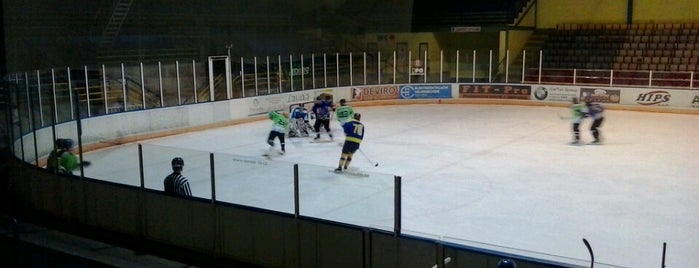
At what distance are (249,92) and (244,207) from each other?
1369 cm

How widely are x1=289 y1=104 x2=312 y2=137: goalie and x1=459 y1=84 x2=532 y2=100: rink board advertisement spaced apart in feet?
33.9

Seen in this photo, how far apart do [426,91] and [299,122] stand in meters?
10.1

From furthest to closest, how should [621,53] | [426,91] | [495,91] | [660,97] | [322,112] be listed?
[621,53] → [426,91] → [495,91] → [660,97] → [322,112]

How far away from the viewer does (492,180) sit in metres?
11.6

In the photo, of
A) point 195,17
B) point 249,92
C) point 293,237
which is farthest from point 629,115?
point 293,237

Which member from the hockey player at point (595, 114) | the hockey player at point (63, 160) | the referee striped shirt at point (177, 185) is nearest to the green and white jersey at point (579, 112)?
the hockey player at point (595, 114)

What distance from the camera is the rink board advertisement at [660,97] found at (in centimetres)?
2147

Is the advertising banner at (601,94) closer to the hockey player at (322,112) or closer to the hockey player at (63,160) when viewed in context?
the hockey player at (322,112)

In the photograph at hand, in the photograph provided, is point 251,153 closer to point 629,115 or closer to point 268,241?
point 268,241

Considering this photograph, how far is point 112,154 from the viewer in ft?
28.3

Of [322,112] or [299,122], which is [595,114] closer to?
[322,112]

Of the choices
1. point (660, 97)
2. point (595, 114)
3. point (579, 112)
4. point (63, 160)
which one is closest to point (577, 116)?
point (579, 112)

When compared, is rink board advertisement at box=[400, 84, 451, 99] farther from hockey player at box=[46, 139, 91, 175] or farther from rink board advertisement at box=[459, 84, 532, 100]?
hockey player at box=[46, 139, 91, 175]

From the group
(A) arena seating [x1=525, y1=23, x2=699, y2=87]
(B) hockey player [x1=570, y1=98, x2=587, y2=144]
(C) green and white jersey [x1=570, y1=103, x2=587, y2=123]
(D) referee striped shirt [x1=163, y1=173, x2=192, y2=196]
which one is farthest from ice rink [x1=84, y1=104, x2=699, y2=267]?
(A) arena seating [x1=525, y1=23, x2=699, y2=87]
